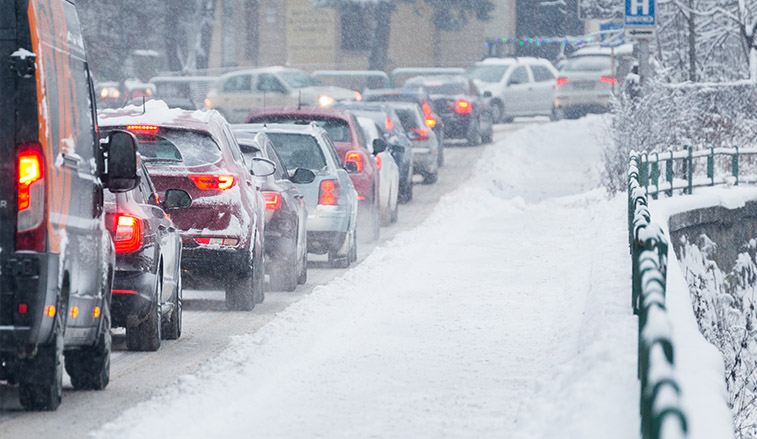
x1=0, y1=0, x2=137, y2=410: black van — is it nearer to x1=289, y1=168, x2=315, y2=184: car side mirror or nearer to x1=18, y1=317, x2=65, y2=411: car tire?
x1=18, y1=317, x2=65, y2=411: car tire

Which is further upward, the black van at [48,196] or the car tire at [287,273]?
the black van at [48,196]

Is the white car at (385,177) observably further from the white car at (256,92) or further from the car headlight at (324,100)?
the white car at (256,92)

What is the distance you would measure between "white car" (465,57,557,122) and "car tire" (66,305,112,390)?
34.2m

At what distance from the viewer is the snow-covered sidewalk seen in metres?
7.41

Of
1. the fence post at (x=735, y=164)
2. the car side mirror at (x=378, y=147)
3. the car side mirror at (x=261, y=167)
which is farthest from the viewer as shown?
the fence post at (x=735, y=164)

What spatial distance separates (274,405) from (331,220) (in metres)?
8.00

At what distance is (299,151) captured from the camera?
16406mm

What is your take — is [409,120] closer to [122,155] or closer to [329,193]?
[329,193]

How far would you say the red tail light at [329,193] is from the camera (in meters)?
16.0

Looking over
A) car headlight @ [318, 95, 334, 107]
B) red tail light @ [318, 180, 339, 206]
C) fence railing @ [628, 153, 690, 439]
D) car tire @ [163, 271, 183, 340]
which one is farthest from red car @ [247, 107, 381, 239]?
car headlight @ [318, 95, 334, 107]

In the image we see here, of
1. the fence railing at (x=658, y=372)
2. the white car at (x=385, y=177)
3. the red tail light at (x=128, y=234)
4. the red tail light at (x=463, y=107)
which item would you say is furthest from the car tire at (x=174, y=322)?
the red tail light at (x=463, y=107)

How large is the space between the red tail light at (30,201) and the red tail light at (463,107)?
30.2 m

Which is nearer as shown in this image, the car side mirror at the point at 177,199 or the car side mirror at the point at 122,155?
the car side mirror at the point at 122,155

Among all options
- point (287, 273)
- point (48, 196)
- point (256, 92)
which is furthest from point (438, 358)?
point (256, 92)
